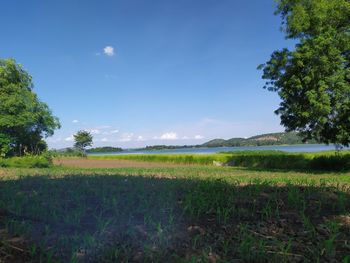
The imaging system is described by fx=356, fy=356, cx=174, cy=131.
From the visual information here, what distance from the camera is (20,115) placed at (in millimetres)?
27656

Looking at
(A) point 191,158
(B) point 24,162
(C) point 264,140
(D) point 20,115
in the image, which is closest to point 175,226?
(B) point 24,162

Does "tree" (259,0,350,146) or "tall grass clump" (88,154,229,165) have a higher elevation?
"tree" (259,0,350,146)

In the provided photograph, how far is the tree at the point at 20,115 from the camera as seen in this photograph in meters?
27.2

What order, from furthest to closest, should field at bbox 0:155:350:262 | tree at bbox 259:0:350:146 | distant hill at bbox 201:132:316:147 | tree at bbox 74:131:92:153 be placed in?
distant hill at bbox 201:132:316:147, tree at bbox 74:131:92:153, tree at bbox 259:0:350:146, field at bbox 0:155:350:262

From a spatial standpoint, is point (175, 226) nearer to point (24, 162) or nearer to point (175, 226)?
point (175, 226)

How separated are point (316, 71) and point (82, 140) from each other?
54.1m

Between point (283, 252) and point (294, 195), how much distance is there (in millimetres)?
2087

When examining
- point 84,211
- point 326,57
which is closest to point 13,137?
point 326,57

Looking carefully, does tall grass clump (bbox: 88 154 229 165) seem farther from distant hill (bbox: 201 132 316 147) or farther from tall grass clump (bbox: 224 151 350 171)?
distant hill (bbox: 201 132 316 147)

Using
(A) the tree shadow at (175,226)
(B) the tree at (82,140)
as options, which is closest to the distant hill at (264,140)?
(B) the tree at (82,140)

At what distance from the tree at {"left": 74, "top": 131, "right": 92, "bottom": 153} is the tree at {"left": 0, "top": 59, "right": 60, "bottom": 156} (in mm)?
34682

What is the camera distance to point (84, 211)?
195 inches

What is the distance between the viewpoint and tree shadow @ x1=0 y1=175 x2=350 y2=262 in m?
3.77

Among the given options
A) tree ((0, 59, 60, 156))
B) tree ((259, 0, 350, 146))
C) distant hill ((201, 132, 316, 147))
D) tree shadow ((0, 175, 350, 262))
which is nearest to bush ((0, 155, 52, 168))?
tree ((0, 59, 60, 156))
